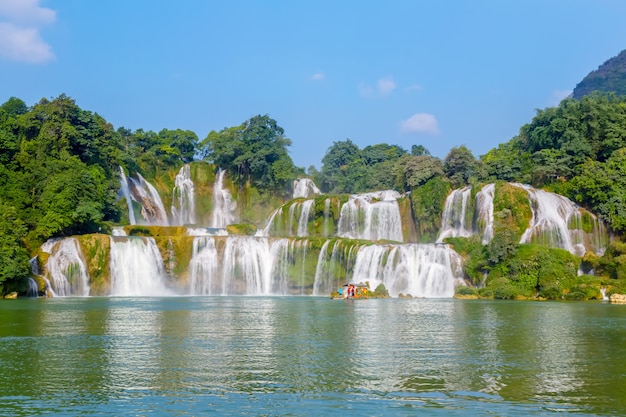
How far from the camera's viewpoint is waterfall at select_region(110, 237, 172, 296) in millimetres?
46969

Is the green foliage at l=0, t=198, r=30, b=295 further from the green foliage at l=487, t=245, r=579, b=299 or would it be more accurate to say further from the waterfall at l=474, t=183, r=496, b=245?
the waterfall at l=474, t=183, r=496, b=245

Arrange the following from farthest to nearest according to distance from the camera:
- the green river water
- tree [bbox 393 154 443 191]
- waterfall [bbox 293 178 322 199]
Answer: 1. waterfall [bbox 293 178 322 199]
2. tree [bbox 393 154 443 191]
3. the green river water

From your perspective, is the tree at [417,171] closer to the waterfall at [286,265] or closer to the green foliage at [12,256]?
the waterfall at [286,265]

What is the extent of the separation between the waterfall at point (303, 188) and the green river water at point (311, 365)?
45826 mm

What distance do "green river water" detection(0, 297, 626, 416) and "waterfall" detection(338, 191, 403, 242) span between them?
28.2 m

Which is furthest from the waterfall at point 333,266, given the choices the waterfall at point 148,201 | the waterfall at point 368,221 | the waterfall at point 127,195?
the waterfall at point 148,201

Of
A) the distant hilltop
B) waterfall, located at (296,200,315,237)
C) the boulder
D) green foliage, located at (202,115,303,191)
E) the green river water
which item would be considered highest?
the distant hilltop

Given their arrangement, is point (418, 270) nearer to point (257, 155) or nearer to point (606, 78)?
point (257, 155)

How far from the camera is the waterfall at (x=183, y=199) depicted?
231 feet

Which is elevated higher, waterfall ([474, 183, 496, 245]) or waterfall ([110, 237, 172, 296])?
waterfall ([474, 183, 496, 245])

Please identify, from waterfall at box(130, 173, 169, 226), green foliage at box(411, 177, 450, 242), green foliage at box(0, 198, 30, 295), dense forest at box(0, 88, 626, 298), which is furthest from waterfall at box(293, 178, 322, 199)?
green foliage at box(0, 198, 30, 295)

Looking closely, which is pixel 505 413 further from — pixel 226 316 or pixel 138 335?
pixel 226 316

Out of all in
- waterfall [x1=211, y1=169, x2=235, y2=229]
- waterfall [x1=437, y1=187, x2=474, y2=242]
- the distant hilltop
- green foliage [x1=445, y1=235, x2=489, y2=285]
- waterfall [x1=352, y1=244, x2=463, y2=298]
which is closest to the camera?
green foliage [x1=445, y1=235, x2=489, y2=285]

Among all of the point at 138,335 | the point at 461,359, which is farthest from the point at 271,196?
the point at 461,359
